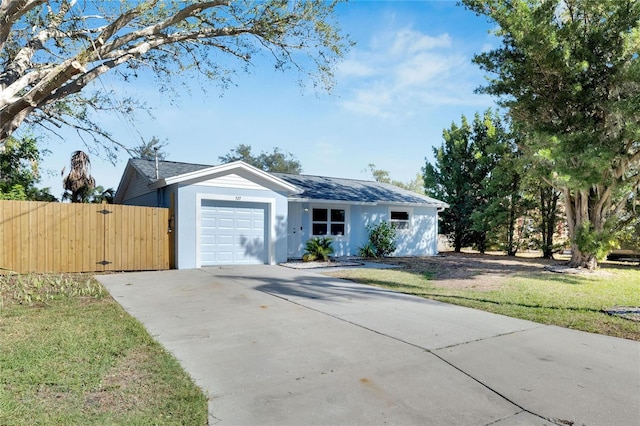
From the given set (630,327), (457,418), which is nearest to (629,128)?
(630,327)

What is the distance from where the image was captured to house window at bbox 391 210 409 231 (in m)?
18.5

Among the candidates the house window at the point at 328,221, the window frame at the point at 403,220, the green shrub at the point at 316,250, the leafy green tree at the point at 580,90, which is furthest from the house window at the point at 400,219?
the leafy green tree at the point at 580,90

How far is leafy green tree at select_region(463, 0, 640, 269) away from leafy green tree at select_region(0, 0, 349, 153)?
18.4ft

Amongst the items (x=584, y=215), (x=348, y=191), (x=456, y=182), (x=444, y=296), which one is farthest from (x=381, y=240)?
(x=444, y=296)

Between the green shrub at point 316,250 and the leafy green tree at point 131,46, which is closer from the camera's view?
the leafy green tree at point 131,46

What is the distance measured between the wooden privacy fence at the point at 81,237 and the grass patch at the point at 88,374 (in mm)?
4787

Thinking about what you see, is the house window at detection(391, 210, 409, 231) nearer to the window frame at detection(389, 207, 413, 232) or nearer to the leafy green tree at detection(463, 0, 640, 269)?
the window frame at detection(389, 207, 413, 232)

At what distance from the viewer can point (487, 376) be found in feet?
12.1

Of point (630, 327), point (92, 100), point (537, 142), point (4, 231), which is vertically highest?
point (92, 100)

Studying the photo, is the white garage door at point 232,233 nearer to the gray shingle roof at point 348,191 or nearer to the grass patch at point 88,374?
the gray shingle roof at point 348,191

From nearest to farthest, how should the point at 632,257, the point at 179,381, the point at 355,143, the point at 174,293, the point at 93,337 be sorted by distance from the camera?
the point at 179,381
the point at 93,337
the point at 174,293
the point at 632,257
the point at 355,143

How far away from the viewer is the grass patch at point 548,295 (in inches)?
230

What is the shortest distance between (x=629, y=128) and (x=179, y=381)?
12279 millimetres

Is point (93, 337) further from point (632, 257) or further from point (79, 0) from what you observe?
point (632, 257)
